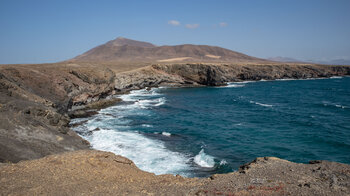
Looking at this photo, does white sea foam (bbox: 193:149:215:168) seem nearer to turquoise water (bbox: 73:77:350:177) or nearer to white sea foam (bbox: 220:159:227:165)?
turquoise water (bbox: 73:77:350:177)

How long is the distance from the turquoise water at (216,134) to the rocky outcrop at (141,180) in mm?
6062

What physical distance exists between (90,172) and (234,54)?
174824 millimetres

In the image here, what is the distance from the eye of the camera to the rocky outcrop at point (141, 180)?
28.5 feet

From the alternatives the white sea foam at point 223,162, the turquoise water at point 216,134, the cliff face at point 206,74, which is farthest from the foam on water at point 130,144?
the cliff face at point 206,74

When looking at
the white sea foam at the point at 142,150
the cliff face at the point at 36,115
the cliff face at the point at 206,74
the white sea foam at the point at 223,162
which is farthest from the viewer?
the cliff face at the point at 206,74

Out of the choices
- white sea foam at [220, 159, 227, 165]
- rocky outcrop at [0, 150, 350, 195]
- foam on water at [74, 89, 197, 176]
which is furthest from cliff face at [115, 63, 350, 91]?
rocky outcrop at [0, 150, 350, 195]

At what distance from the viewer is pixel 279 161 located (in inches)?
474

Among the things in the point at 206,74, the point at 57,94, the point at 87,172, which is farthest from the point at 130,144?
the point at 206,74

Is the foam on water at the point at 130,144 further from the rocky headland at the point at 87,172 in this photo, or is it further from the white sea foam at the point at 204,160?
the rocky headland at the point at 87,172

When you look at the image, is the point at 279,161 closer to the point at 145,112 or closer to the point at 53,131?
the point at 53,131

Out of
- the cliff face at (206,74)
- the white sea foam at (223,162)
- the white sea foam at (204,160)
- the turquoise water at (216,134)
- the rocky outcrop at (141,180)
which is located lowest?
the white sea foam at (223,162)

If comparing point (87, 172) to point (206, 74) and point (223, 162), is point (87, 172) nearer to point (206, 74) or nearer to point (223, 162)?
point (223, 162)

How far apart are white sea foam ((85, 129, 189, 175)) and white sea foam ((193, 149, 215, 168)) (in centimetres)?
88

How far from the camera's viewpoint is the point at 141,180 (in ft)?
33.9
